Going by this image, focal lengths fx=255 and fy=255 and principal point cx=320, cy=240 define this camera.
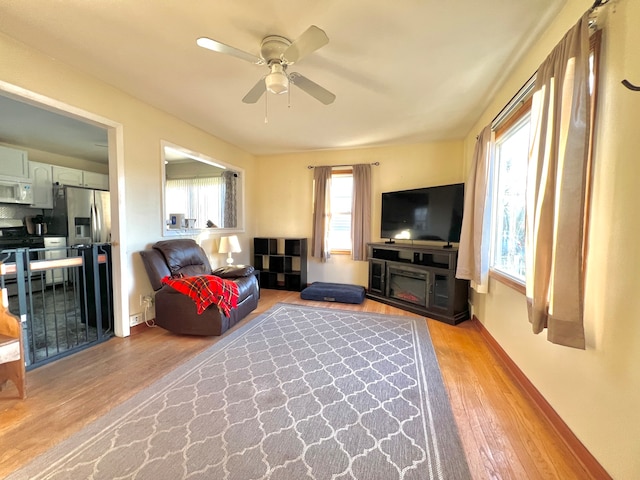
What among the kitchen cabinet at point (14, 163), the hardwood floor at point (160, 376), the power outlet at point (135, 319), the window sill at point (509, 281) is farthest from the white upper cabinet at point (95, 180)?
the window sill at point (509, 281)

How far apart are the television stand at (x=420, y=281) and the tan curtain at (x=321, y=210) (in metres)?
0.83

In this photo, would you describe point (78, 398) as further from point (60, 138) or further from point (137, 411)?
point (60, 138)

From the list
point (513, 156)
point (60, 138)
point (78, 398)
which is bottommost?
point (78, 398)

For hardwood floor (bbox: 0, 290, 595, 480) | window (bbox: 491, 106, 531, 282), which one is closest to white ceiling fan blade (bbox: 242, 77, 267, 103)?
window (bbox: 491, 106, 531, 282)

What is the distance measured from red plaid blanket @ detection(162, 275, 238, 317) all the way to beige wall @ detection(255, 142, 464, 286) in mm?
2282

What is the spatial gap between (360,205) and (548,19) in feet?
9.54

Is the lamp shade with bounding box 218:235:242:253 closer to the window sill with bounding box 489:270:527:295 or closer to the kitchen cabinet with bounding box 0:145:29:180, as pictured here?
the kitchen cabinet with bounding box 0:145:29:180

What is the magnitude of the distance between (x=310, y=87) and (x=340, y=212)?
266 centimetres

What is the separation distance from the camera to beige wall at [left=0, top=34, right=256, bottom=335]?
6.29ft

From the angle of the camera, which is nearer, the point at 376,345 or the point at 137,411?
the point at 137,411

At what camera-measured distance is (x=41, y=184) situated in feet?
13.5

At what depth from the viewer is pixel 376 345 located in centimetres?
246

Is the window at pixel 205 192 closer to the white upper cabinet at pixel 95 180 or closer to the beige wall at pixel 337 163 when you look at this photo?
the beige wall at pixel 337 163

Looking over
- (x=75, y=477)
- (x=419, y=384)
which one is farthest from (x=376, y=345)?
(x=75, y=477)
